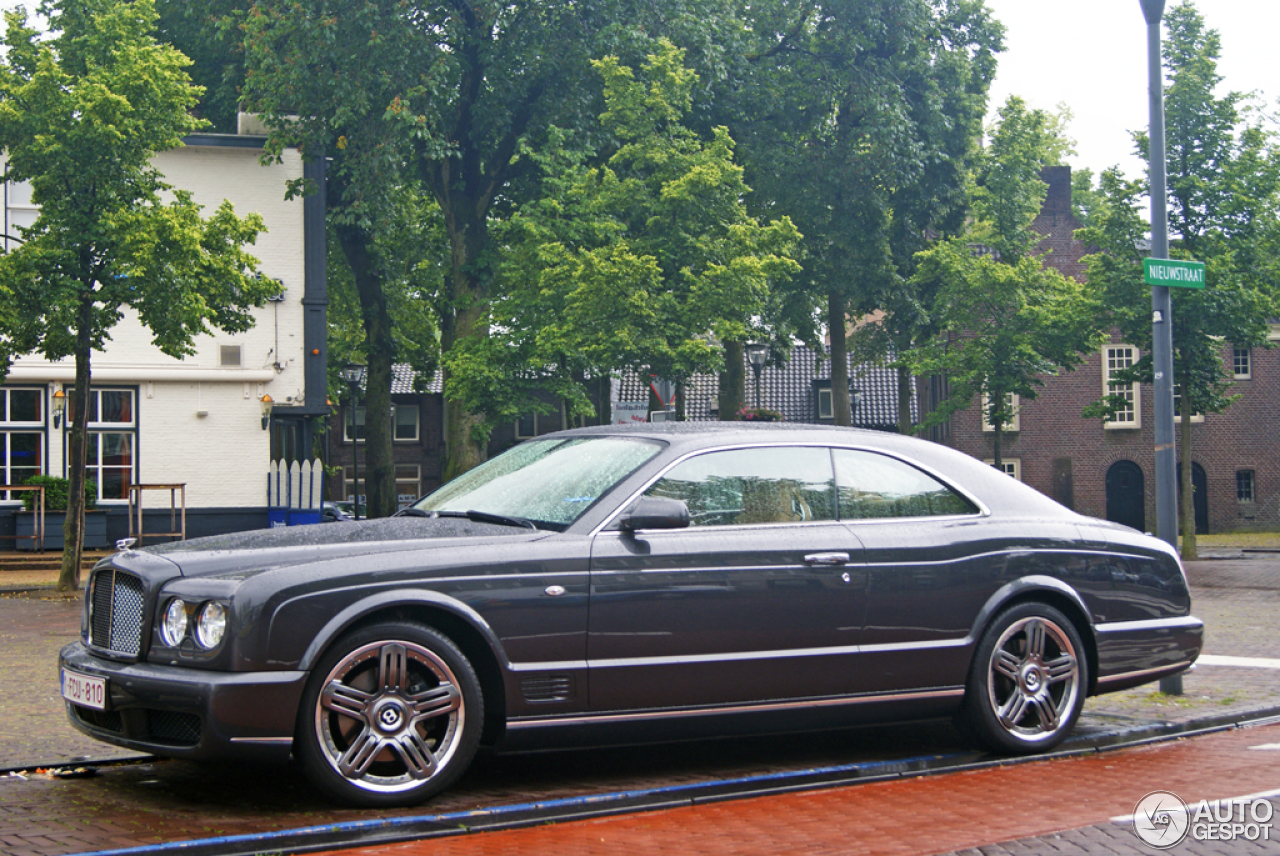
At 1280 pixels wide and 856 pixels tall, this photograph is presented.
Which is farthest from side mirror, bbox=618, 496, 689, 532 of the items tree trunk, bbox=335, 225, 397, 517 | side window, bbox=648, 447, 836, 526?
tree trunk, bbox=335, 225, 397, 517

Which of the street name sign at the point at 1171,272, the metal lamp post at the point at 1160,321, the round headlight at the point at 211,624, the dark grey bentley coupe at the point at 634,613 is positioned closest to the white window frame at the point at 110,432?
the dark grey bentley coupe at the point at 634,613

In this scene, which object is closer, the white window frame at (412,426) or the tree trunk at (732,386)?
the tree trunk at (732,386)

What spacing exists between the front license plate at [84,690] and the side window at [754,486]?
238 centimetres

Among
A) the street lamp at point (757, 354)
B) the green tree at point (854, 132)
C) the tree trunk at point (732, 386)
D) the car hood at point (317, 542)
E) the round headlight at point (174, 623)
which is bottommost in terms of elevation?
the round headlight at point (174, 623)

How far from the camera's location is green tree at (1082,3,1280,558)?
27.2 meters

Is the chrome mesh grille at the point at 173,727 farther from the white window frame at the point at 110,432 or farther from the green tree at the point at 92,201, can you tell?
the white window frame at the point at 110,432

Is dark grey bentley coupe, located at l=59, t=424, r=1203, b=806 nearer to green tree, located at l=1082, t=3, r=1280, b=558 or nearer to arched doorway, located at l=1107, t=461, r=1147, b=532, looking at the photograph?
green tree, located at l=1082, t=3, r=1280, b=558

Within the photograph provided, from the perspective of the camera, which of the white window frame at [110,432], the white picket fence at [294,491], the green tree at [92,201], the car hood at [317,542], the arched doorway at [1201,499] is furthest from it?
the arched doorway at [1201,499]

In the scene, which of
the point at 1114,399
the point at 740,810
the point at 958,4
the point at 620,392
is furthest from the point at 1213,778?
the point at 620,392

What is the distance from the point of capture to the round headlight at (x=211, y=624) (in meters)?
5.10

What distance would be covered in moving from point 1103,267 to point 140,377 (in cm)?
2006

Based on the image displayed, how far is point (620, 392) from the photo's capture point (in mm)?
54625

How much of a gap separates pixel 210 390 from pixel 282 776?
2333 cm

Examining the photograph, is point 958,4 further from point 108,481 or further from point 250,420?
point 108,481
